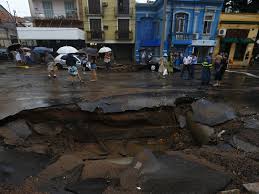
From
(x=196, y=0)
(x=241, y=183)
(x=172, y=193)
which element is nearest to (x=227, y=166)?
(x=241, y=183)

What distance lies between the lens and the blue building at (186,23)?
1966 cm

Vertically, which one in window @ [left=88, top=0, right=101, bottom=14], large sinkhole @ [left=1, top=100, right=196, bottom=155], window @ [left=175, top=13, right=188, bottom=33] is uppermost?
window @ [left=88, top=0, right=101, bottom=14]

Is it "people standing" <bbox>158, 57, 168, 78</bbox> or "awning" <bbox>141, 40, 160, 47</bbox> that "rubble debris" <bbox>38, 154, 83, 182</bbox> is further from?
"awning" <bbox>141, 40, 160, 47</bbox>

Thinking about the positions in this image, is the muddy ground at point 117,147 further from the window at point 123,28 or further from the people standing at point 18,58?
the window at point 123,28

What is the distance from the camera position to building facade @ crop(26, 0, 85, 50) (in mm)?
20641

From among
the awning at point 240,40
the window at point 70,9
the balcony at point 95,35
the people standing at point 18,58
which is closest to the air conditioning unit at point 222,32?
the awning at point 240,40

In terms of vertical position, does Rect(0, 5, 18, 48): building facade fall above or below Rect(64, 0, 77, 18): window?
below

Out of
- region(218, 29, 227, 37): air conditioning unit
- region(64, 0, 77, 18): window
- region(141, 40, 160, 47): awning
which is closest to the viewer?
region(218, 29, 227, 37): air conditioning unit

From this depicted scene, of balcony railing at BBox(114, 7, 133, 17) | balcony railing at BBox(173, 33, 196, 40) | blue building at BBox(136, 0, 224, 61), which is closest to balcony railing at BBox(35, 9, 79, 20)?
balcony railing at BBox(114, 7, 133, 17)

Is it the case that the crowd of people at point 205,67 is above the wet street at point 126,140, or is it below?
above

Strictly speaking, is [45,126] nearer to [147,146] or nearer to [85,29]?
[147,146]

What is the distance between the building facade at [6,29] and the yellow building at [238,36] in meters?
28.5

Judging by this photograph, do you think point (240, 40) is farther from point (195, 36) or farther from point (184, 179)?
point (184, 179)

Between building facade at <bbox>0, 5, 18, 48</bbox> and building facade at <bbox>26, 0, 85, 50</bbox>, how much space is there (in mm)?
7123
